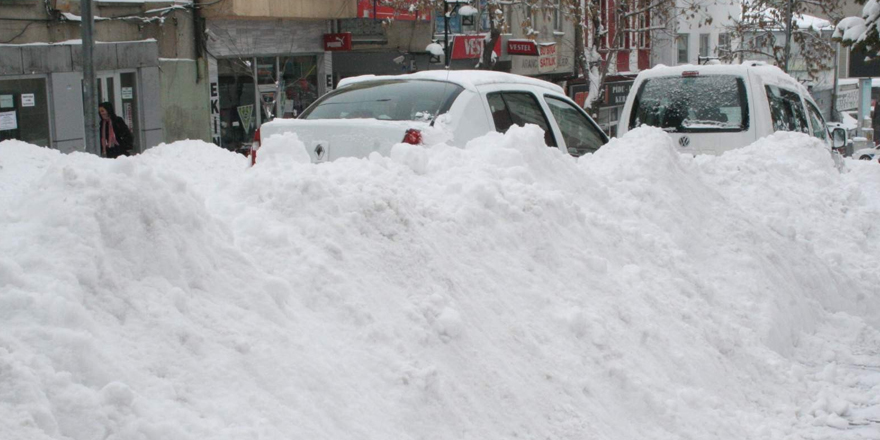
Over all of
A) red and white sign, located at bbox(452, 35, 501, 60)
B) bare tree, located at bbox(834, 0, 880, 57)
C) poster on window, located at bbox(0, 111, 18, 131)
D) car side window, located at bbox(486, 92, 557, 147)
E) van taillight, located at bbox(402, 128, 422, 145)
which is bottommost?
poster on window, located at bbox(0, 111, 18, 131)

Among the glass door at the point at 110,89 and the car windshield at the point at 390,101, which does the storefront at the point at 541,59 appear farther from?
the car windshield at the point at 390,101

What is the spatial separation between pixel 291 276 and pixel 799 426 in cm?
278

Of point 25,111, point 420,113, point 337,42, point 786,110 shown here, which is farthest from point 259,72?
point 420,113

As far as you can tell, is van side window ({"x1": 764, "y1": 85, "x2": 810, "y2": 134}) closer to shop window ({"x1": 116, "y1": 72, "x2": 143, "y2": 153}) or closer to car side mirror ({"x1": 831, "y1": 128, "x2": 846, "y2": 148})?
car side mirror ({"x1": 831, "y1": 128, "x2": 846, "y2": 148})

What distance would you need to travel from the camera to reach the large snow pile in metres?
3.28

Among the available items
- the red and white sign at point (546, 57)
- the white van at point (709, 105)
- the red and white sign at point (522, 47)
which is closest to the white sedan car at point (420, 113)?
the white van at point (709, 105)

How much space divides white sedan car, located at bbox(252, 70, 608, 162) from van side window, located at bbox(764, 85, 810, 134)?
3501 millimetres

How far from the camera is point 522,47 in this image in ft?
86.4

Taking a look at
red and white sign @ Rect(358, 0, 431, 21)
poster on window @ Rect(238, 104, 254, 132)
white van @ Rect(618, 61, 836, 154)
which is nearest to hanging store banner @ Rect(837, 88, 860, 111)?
red and white sign @ Rect(358, 0, 431, 21)

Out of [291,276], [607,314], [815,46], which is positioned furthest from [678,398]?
[815,46]

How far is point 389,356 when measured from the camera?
4070 millimetres

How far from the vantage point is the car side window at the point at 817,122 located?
1277cm

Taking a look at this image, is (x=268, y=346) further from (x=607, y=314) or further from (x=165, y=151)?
(x=165, y=151)

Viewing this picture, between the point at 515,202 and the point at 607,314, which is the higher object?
the point at 515,202
